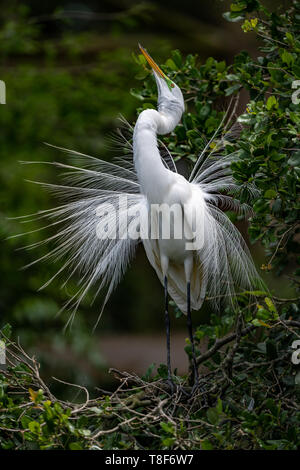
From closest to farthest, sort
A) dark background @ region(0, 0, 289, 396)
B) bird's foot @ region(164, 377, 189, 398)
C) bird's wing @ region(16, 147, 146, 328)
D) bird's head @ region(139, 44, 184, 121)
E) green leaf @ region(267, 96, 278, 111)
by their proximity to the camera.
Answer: green leaf @ region(267, 96, 278, 111) < bird's foot @ region(164, 377, 189, 398) < bird's head @ region(139, 44, 184, 121) < bird's wing @ region(16, 147, 146, 328) < dark background @ region(0, 0, 289, 396)

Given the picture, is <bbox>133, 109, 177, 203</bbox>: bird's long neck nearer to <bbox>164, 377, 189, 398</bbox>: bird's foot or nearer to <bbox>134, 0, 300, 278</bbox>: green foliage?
<bbox>134, 0, 300, 278</bbox>: green foliage

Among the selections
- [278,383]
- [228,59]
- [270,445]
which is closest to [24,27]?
[228,59]

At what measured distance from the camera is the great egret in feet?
7.00

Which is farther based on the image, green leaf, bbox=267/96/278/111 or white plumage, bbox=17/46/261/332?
white plumage, bbox=17/46/261/332

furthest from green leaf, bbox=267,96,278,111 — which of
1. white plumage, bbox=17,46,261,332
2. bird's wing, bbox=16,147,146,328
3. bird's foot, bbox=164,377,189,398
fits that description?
bird's foot, bbox=164,377,189,398

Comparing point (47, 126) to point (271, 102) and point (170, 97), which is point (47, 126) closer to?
point (170, 97)

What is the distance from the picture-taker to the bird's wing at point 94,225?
2264mm

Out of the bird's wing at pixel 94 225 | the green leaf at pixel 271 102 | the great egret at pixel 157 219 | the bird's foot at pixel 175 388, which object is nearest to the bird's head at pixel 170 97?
the great egret at pixel 157 219

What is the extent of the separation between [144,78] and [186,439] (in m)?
1.32

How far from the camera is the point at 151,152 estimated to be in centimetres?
207

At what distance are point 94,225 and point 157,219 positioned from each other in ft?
0.73

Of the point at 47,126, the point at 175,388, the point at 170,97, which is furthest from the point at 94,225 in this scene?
the point at 47,126

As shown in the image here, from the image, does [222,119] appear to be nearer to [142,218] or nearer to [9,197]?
[142,218]

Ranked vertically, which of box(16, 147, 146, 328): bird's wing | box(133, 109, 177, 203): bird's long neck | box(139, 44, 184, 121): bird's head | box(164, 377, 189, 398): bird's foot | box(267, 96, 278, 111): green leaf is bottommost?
box(164, 377, 189, 398): bird's foot
